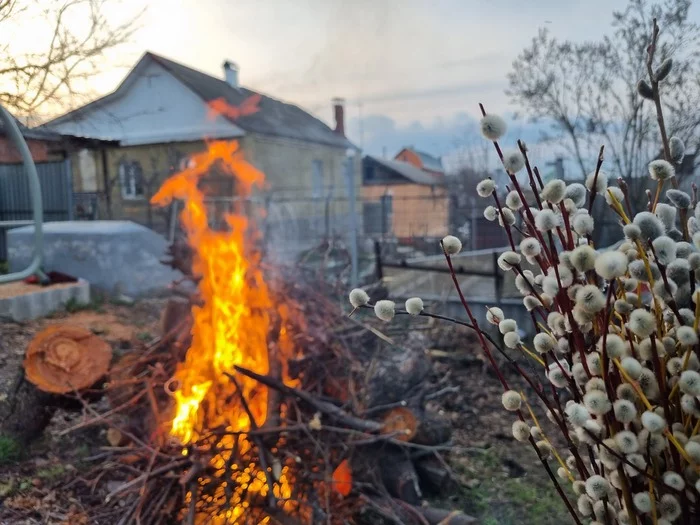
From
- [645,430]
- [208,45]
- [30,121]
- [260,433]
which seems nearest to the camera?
[645,430]

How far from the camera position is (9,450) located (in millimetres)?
2475

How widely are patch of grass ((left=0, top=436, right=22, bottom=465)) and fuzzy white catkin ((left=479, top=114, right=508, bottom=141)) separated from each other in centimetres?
269

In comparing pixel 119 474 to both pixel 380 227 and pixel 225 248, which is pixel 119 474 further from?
pixel 380 227

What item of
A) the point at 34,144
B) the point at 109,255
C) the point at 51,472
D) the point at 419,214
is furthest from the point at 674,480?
the point at 419,214

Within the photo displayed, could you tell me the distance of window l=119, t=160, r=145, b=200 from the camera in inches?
377

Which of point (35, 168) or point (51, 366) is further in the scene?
point (51, 366)

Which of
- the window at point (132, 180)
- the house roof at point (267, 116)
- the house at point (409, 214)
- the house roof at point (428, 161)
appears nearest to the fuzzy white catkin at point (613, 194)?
the house roof at point (267, 116)

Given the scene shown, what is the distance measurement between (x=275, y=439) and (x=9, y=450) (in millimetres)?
1249

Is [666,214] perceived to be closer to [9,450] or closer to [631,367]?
[631,367]

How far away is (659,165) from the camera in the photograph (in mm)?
690

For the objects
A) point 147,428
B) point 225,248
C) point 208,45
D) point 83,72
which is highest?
point 208,45

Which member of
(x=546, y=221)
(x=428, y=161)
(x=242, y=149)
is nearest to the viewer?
(x=546, y=221)

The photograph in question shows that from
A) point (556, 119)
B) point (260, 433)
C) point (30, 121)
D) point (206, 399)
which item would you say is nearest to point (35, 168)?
point (30, 121)

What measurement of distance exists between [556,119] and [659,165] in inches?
191
